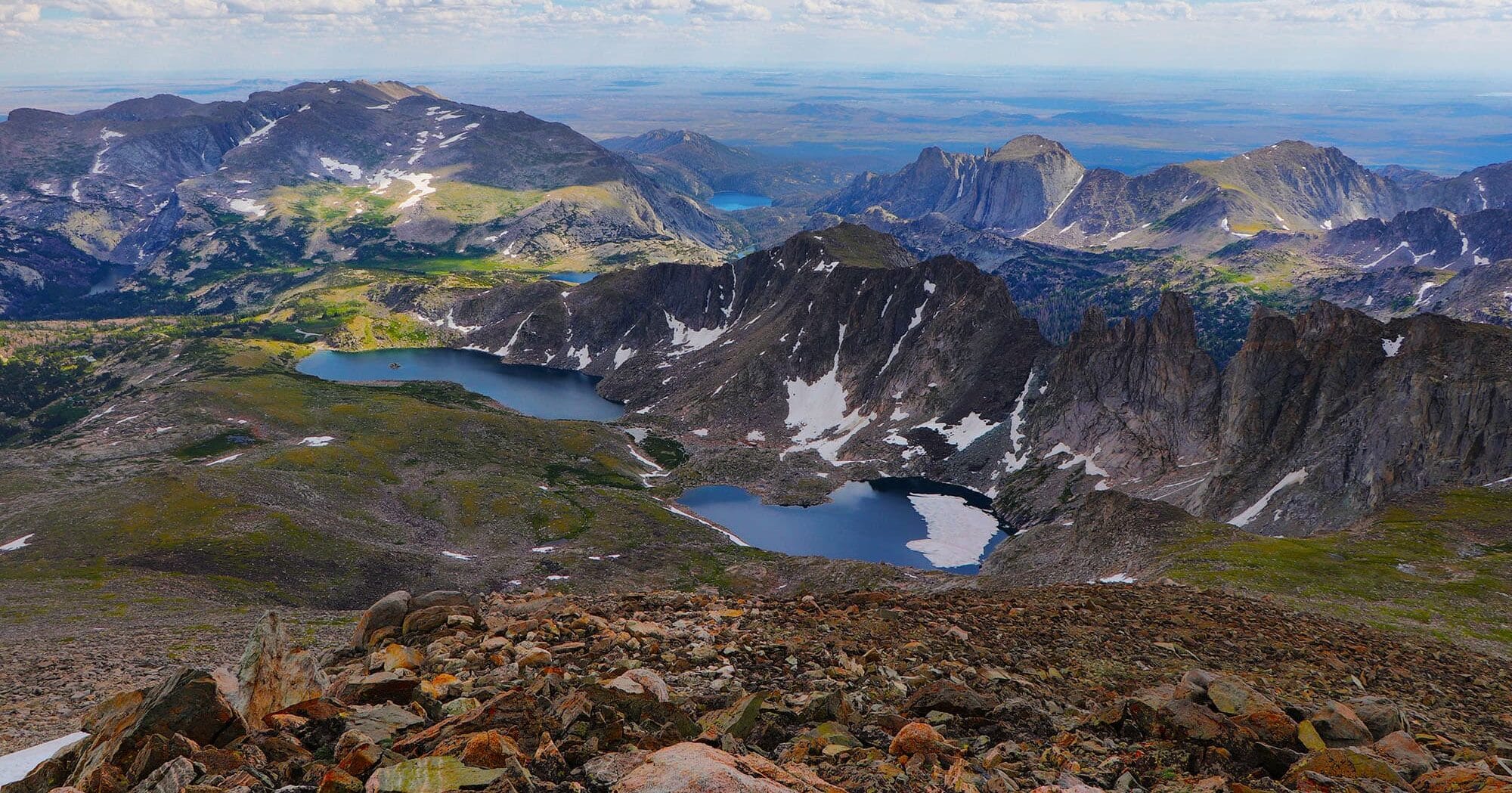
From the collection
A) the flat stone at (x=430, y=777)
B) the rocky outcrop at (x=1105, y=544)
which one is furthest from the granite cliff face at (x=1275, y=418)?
the flat stone at (x=430, y=777)

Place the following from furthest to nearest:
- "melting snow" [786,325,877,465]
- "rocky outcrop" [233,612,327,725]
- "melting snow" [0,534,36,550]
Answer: "melting snow" [786,325,877,465]
"melting snow" [0,534,36,550]
"rocky outcrop" [233,612,327,725]

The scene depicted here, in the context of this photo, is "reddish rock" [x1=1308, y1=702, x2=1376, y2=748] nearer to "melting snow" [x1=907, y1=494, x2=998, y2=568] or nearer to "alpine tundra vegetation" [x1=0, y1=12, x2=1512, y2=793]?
"alpine tundra vegetation" [x1=0, y1=12, x2=1512, y2=793]

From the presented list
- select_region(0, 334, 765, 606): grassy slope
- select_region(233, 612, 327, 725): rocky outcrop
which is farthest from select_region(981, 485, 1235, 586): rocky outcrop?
select_region(233, 612, 327, 725): rocky outcrop

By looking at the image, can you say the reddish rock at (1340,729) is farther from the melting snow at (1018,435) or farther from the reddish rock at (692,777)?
the melting snow at (1018,435)

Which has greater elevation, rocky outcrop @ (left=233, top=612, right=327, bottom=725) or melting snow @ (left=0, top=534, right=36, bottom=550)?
rocky outcrop @ (left=233, top=612, right=327, bottom=725)

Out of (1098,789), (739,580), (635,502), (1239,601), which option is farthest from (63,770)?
(635,502)

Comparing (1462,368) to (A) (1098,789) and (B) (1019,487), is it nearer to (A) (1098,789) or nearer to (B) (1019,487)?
(B) (1019,487)

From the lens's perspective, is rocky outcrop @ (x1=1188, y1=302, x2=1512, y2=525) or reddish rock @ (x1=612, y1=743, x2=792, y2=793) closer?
reddish rock @ (x1=612, y1=743, x2=792, y2=793)
